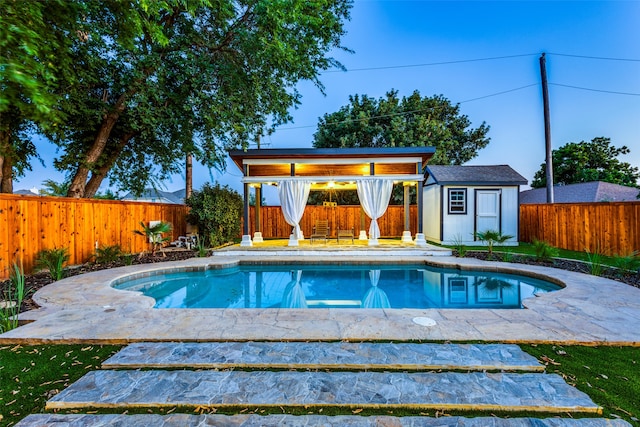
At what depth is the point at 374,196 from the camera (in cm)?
966

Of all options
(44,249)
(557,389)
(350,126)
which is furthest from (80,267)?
(350,126)

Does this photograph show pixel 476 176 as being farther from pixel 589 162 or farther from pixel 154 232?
pixel 589 162

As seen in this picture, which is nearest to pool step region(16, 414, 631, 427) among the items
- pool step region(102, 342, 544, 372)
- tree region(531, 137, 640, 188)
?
pool step region(102, 342, 544, 372)

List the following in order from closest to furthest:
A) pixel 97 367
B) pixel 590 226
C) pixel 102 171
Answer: pixel 97 367, pixel 590 226, pixel 102 171

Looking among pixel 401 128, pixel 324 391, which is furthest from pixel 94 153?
pixel 401 128

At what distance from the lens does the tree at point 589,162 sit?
21.7 metres

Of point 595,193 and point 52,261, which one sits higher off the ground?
point 595,193

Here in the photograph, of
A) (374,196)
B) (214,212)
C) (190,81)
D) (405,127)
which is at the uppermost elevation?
(405,127)

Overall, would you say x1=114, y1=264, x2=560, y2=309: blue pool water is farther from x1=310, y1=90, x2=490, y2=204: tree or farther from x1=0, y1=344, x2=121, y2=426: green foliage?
x1=310, y1=90, x2=490, y2=204: tree

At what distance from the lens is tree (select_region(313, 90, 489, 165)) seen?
16562mm

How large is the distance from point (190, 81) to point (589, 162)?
29.1 metres

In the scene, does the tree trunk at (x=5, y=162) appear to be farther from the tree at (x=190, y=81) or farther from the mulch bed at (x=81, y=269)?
the mulch bed at (x=81, y=269)

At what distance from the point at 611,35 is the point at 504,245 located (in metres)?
13.5

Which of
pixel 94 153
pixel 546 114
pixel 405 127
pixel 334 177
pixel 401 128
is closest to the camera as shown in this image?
pixel 94 153
